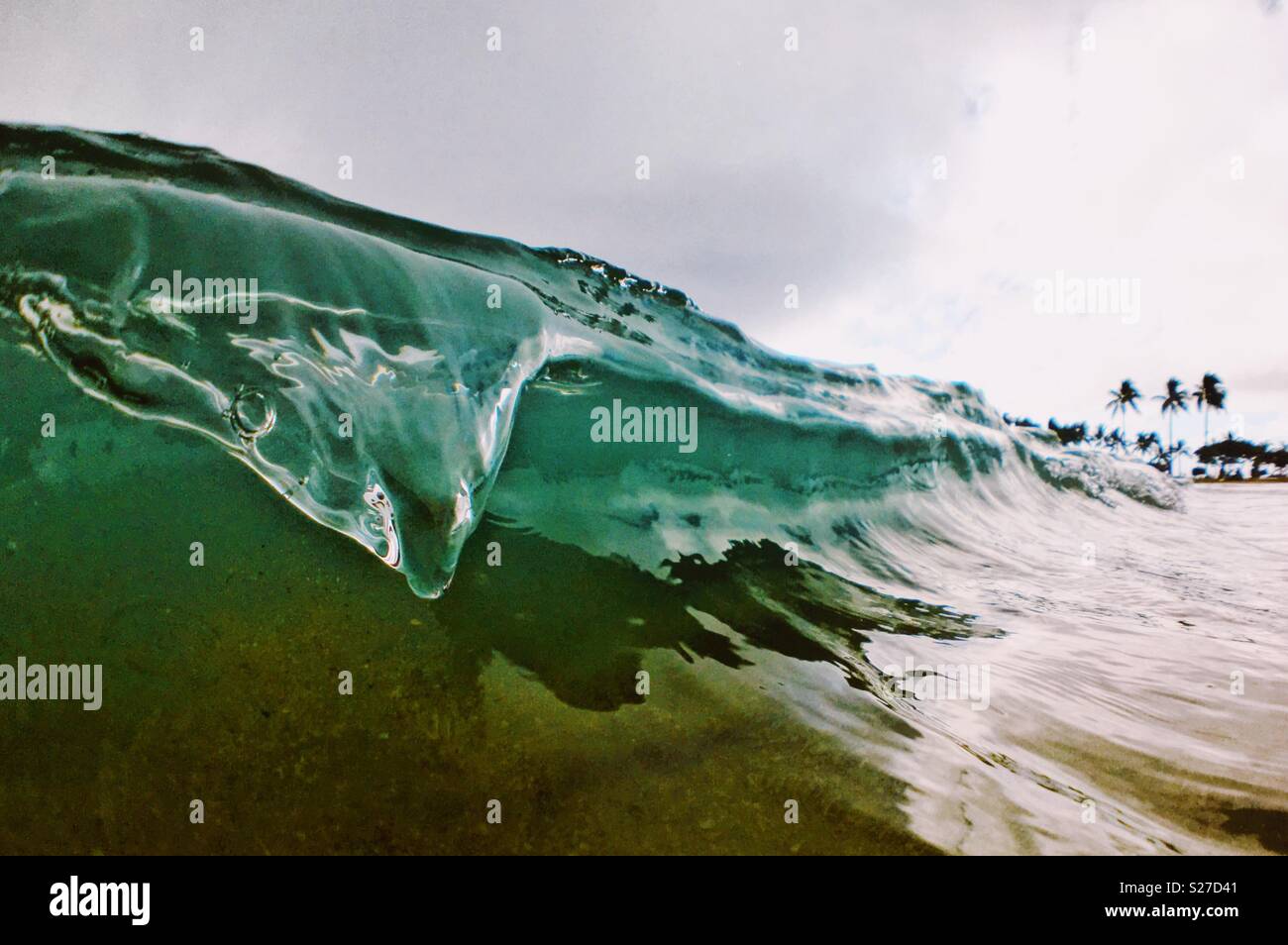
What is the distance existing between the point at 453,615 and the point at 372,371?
1424 millimetres

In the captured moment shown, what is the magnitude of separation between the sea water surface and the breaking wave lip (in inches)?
0.8

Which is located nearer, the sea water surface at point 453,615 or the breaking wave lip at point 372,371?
the sea water surface at point 453,615

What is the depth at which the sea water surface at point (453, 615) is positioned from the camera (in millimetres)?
1836

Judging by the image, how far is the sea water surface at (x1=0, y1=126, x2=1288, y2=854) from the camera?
6.02 feet

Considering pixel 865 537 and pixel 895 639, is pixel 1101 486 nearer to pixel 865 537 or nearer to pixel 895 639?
pixel 865 537

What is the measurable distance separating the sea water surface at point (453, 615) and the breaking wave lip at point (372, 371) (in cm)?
2

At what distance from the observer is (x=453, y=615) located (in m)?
2.38

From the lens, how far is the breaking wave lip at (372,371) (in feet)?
9.05

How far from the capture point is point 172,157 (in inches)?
178

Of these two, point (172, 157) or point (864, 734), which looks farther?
point (172, 157)

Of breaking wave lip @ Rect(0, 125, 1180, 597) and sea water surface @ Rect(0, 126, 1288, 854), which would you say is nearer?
sea water surface @ Rect(0, 126, 1288, 854)
